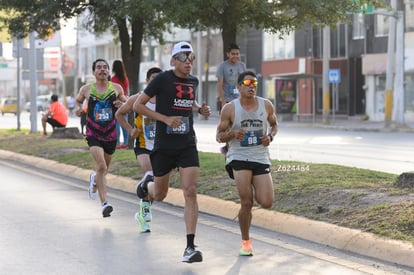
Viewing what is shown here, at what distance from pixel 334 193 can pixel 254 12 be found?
18.3 ft

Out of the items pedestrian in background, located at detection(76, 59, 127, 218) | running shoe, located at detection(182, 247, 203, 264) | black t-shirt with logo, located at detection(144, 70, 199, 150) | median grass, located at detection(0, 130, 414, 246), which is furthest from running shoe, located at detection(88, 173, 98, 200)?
running shoe, located at detection(182, 247, 203, 264)

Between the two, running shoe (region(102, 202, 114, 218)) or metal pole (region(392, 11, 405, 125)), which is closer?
running shoe (region(102, 202, 114, 218))

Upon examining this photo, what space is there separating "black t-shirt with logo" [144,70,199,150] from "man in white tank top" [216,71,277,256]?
1.08 feet

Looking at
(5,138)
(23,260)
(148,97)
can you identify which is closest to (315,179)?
(148,97)

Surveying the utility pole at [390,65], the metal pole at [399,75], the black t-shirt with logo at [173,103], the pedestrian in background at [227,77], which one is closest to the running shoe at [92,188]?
the pedestrian in background at [227,77]

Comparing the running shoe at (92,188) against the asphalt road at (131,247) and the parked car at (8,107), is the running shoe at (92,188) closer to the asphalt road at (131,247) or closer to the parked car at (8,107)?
the asphalt road at (131,247)

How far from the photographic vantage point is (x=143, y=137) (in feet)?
31.4

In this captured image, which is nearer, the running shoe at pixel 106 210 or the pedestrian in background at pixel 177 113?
the pedestrian in background at pixel 177 113

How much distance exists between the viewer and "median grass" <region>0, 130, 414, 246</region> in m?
8.34

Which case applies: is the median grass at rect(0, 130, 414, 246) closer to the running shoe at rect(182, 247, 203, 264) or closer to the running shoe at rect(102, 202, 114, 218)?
the running shoe at rect(102, 202, 114, 218)

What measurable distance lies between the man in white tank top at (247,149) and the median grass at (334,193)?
4.02ft

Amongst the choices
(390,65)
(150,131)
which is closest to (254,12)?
(150,131)

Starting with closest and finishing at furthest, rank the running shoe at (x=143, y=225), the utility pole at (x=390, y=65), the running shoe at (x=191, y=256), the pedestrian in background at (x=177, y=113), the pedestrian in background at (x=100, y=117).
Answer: the running shoe at (x=191, y=256), the pedestrian in background at (x=177, y=113), the running shoe at (x=143, y=225), the pedestrian in background at (x=100, y=117), the utility pole at (x=390, y=65)

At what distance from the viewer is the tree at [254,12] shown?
46.0 ft
